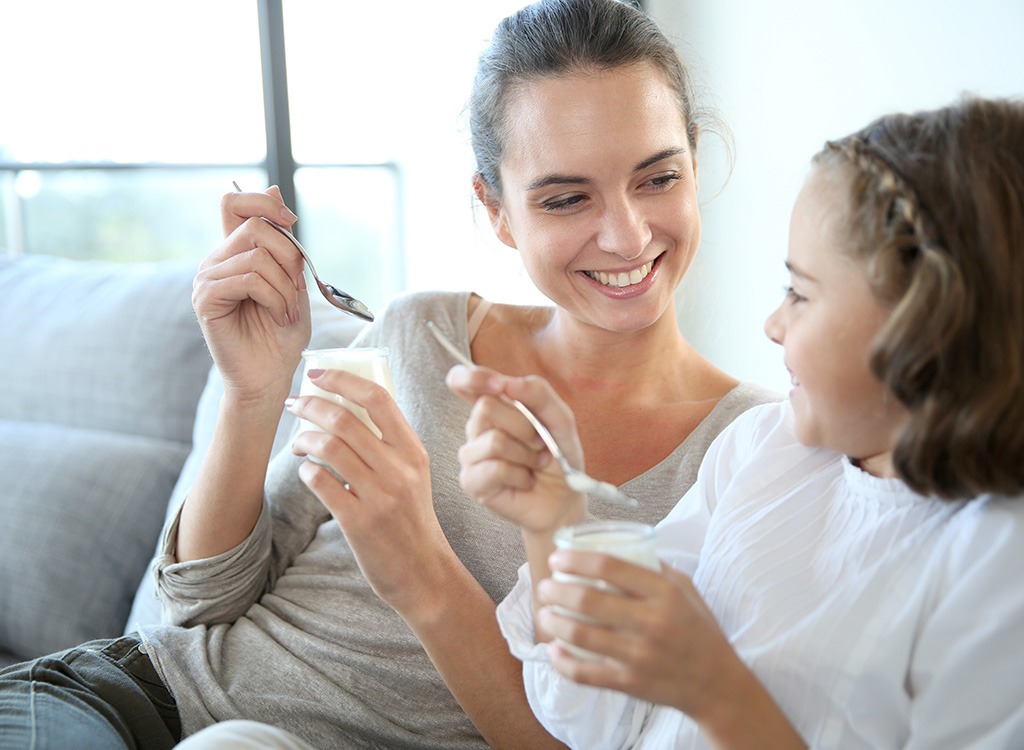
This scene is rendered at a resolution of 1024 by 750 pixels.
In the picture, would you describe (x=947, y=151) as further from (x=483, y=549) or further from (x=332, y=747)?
(x=332, y=747)

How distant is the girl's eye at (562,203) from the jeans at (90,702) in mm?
927

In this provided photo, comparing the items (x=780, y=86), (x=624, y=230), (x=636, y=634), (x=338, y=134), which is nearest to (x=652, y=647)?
(x=636, y=634)

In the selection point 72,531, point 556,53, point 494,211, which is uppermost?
point 556,53

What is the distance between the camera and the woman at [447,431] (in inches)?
53.2

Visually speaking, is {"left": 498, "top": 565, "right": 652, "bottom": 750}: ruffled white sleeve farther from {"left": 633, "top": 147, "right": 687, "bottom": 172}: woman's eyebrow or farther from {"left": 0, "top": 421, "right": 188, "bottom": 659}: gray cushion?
{"left": 0, "top": 421, "right": 188, "bottom": 659}: gray cushion

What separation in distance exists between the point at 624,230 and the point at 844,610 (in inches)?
28.0

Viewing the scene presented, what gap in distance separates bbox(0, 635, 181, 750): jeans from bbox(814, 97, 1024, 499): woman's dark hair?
103cm

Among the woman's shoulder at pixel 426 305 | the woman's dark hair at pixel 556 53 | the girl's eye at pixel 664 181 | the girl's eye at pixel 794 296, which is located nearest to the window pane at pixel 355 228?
the woman's shoulder at pixel 426 305

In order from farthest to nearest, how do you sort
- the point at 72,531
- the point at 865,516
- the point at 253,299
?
the point at 72,531 → the point at 253,299 → the point at 865,516

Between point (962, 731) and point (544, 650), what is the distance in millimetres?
423

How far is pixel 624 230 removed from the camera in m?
1.53

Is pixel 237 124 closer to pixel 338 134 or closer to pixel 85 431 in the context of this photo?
pixel 338 134

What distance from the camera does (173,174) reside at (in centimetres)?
464

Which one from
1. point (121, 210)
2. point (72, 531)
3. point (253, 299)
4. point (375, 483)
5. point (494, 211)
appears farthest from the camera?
point (121, 210)
